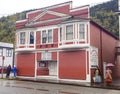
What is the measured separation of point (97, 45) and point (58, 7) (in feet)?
22.2

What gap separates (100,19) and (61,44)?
107 feet

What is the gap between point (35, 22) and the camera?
30.8 m

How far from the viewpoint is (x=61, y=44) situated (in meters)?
27.1

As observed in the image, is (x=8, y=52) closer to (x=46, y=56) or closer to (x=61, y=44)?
(x=46, y=56)

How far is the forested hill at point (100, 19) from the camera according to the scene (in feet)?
176

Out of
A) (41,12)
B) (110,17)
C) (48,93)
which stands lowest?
(48,93)

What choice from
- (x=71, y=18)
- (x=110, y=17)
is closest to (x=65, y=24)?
(x=71, y=18)

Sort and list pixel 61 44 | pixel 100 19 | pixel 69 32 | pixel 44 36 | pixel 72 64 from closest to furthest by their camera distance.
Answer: pixel 72 64 → pixel 69 32 → pixel 61 44 → pixel 44 36 → pixel 100 19

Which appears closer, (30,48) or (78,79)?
(78,79)

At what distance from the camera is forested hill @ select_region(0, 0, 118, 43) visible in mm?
53719

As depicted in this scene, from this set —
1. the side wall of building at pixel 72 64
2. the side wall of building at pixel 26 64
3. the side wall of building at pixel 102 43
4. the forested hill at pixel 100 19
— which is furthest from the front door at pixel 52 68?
the forested hill at pixel 100 19

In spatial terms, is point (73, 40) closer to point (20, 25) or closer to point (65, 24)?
point (65, 24)

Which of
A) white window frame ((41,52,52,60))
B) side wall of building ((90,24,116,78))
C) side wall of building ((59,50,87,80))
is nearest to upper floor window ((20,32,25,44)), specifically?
white window frame ((41,52,52,60))

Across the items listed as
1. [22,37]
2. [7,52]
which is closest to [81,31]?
[22,37]
